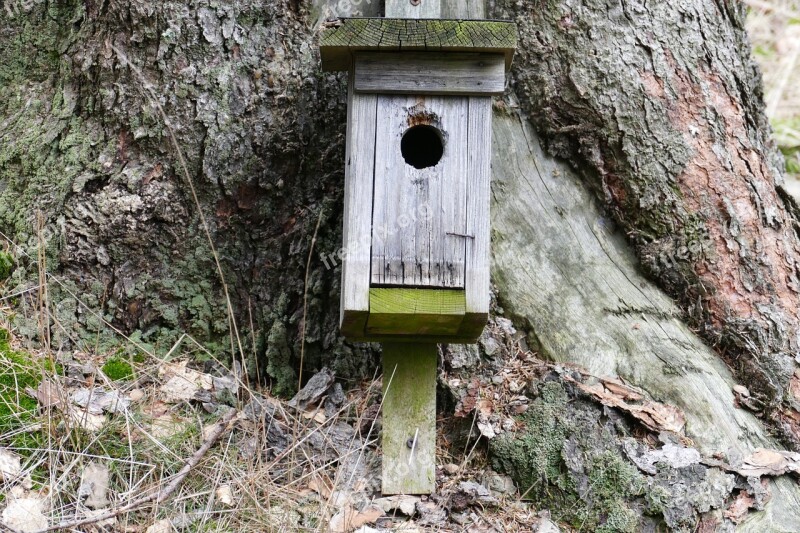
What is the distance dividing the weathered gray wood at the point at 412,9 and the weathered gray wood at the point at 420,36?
15.1 inches

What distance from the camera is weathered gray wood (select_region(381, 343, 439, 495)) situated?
3.26 m

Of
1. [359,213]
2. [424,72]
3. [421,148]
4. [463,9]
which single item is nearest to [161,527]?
[359,213]

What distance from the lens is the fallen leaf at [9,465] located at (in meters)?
2.89

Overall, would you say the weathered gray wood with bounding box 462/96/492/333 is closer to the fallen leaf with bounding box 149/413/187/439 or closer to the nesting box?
the nesting box

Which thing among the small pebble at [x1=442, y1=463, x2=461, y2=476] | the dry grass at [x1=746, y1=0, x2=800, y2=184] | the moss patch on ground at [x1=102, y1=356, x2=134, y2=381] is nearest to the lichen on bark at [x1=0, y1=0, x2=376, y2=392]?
the moss patch on ground at [x1=102, y1=356, x2=134, y2=381]

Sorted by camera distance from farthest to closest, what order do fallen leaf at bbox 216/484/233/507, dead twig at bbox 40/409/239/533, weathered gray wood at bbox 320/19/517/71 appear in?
fallen leaf at bbox 216/484/233/507, weathered gray wood at bbox 320/19/517/71, dead twig at bbox 40/409/239/533

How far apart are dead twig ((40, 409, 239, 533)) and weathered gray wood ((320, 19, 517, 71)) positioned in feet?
4.99

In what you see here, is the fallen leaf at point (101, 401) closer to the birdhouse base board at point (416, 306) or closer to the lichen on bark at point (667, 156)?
the birdhouse base board at point (416, 306)

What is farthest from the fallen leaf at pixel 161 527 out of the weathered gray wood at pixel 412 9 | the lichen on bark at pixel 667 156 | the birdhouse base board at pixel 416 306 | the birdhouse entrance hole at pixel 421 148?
the lichen on bark at pixel 667 156

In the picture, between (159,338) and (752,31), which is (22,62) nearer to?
(159,338)

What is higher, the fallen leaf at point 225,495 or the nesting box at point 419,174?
the nesting box at point 419,174

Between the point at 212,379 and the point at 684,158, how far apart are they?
2.44 metres

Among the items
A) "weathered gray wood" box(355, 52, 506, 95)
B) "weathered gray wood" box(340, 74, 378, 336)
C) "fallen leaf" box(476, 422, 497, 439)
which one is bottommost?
"fallen leaf" box(476, 422, 497, 439)

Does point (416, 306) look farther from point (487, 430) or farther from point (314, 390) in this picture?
point (314, 390)
